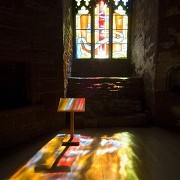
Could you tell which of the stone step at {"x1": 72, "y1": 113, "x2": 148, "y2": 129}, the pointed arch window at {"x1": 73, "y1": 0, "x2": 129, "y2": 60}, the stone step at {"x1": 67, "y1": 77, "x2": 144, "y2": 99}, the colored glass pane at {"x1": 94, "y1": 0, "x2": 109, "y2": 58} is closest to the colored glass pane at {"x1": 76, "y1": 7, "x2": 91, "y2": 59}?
the pointed arch window at {"x1": 73, "y1": 0, "x2": 129, "y2": 60}

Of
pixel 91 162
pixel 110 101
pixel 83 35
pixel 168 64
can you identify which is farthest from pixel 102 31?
pixel 91 162

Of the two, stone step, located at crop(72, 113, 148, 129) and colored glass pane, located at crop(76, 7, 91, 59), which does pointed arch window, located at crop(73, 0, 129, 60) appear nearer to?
colored glass pane, located at crop(76, 7, 91, 59)

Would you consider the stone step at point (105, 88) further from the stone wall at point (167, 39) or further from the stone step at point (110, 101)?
the stone wall at point (167, 39)

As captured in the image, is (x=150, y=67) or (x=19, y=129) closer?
(x=19, y=129)

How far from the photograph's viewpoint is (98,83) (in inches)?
196

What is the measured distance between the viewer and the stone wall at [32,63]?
319 cm

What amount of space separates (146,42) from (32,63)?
2.59 metres

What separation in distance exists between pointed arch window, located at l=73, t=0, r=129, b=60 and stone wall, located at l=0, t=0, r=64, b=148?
2404 mm

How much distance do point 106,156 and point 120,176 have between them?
1.76ft

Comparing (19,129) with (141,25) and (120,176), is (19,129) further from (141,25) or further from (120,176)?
(141,25)

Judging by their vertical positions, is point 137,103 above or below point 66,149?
above

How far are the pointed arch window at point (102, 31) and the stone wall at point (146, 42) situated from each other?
0.44m

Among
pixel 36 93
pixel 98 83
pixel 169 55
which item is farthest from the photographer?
pixel 98 83

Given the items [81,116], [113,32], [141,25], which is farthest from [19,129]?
[113,32]
